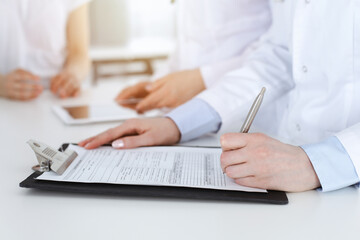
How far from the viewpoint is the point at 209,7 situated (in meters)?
1.58

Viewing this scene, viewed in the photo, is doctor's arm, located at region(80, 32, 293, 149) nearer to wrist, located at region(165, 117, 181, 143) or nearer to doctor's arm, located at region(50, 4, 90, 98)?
wrist, located at region(165, 117, 181, 143)

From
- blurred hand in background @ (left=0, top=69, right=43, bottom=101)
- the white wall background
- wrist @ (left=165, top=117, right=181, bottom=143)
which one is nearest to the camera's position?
wrist @ (left=165, top=117, right=181, bottom=143)

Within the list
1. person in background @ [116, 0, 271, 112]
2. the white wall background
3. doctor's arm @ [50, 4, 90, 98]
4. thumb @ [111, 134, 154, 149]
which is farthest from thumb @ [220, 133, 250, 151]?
the white wall background

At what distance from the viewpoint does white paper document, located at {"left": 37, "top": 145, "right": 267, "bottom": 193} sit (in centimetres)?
80

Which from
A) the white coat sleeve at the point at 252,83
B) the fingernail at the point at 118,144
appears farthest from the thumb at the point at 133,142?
the white coat sleeve at the point at 252,83

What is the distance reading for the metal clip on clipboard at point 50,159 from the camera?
0.84 meters

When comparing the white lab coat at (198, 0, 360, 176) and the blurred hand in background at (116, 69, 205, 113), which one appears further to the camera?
the blurred hand in background at (116, 69, 205, 113)

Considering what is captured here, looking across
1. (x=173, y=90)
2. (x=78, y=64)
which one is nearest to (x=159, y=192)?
(x=173, y=90)

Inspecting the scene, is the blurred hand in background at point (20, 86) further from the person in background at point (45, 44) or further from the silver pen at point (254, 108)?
the silver pen at point (254, 108)

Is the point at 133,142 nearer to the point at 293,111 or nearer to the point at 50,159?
the point at 50,159

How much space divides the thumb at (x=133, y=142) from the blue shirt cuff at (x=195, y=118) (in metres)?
0.11

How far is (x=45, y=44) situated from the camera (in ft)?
6.94

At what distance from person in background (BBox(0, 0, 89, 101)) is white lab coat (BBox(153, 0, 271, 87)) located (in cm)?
59

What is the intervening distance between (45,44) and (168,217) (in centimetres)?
163
